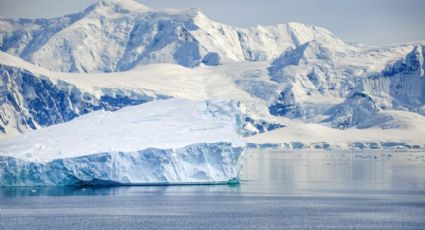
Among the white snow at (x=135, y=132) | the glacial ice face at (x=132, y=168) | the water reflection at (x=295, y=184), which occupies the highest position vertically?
the white snow at (x=135, y=132)

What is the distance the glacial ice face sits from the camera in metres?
102

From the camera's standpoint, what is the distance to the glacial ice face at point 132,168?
102500 millimetres

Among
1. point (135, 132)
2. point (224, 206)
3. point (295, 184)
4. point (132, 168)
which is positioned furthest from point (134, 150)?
point (295, 184)

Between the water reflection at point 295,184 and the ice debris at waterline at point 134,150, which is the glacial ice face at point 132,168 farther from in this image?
the water reflection at point 295,184

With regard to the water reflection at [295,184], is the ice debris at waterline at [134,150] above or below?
above

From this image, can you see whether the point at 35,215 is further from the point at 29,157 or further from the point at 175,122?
the point at 175,122

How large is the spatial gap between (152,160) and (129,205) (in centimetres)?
1542

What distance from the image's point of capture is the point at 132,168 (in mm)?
105812

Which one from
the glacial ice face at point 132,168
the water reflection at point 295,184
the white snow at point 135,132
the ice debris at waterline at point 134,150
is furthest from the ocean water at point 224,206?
the white snow at point 135,132

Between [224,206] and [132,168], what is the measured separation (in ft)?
60.7

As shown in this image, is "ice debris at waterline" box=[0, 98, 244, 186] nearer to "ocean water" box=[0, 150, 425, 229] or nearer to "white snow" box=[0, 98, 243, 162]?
"white snow" box=[0, 98, 243, 162]

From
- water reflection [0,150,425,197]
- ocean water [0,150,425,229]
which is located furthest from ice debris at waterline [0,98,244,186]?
ocean water [0,150,425,229]

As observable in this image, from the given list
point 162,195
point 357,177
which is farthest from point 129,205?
point 357,177

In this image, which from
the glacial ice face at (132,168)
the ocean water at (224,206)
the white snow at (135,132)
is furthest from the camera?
the white snow at (135,132)
